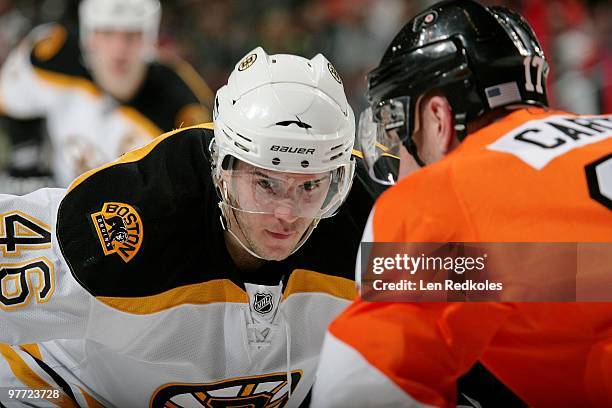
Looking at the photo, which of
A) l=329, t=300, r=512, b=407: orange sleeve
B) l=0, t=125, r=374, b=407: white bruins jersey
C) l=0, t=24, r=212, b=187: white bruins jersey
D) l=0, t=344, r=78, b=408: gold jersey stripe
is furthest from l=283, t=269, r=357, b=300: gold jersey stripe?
l=0, t=24, r=212, b=187: white bruins jersey

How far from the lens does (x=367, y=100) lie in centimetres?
277

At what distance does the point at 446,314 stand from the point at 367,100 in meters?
0.83

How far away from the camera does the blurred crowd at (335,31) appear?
7125 mm

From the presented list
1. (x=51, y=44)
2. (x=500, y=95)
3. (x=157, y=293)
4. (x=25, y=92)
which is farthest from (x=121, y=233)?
(x=51, y=44)

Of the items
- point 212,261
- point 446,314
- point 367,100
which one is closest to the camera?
point 446,314

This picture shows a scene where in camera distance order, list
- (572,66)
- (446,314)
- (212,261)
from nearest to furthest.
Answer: (446,314) < (212,261) < (572,66)

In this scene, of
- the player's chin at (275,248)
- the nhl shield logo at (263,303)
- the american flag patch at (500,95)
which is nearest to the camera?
the american flag patch at (500,95)

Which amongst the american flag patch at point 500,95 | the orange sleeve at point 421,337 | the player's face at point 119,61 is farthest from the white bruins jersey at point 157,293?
the player's face at point 119,61

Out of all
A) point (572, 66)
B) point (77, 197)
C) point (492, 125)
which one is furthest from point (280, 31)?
point (492, 125)

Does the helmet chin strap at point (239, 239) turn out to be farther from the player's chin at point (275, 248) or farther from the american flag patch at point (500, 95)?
the american flag patch at point (500, 95)

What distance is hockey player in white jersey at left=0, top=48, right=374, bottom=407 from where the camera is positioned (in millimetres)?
2791

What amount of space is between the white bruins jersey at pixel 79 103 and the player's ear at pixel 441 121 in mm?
4169

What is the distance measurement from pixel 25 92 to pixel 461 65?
15.8 ft

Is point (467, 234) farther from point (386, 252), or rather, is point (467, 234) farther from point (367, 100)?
point (367, 100)
